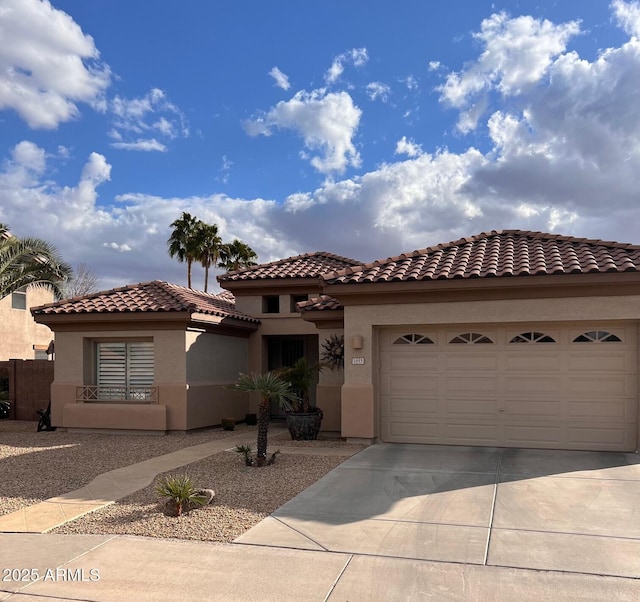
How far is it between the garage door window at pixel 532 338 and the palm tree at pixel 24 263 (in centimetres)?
1223

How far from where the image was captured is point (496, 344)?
40.4 ft

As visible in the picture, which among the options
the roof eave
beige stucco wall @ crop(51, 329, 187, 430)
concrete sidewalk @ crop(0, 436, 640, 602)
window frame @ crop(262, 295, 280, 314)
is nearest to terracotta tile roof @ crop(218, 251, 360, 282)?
window frame @ crop(262, 295, 280, 314)

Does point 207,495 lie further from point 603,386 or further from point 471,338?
point 603,386

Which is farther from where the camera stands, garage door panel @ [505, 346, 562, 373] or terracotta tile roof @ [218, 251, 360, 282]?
terracotta tile roof @ [218, 251, 360, 282]

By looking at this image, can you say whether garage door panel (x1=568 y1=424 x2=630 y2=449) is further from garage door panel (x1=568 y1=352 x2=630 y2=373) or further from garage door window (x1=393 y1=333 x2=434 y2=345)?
garage door window (x1=393 y1=333 x2=434 y2=345)

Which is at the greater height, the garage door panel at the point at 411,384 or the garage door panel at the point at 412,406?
the garage door panel at the point at 411,384

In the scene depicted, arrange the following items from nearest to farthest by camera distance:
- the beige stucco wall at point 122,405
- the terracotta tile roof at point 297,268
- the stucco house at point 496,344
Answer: the stucco house at point 496,344 → the beige stucco wall at point 122,405 → the terracotta tile roof at point 297,268

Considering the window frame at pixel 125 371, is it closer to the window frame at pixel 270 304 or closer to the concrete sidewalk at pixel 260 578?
the window frame at pixel 270 304

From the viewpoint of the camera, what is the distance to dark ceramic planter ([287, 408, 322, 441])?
13586mm

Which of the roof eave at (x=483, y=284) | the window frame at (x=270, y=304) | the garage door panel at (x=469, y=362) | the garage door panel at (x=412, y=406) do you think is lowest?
the garage door panel at (x=412, y=406)

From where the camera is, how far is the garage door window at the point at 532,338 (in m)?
12.0

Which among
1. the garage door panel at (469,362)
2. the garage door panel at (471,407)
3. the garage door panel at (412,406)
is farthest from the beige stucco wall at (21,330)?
the garage door panel at (471,407)

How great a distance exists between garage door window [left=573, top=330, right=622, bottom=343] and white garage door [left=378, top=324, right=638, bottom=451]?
0.06ft

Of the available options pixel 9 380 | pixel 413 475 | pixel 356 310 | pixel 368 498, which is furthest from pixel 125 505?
pixel 9 380
